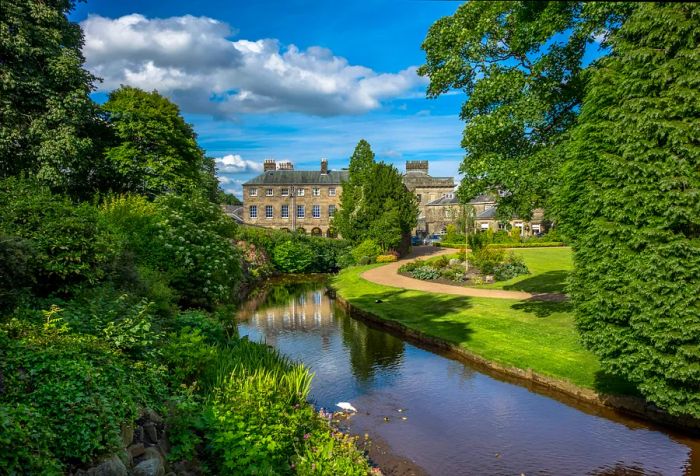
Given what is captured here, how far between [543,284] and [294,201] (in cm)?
5366

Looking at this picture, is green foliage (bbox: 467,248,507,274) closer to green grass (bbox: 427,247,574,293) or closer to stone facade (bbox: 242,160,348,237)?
green grass (bbox: 427,247,574,293)

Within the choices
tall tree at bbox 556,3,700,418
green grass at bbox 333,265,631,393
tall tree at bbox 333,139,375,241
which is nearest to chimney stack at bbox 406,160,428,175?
tall tree at bbox 333,139,375,241

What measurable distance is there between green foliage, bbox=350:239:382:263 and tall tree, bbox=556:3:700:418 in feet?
120

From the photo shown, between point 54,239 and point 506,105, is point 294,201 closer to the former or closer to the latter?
point 506,105

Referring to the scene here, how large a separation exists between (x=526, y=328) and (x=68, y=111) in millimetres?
23045

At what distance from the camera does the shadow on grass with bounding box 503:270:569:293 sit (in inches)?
1057

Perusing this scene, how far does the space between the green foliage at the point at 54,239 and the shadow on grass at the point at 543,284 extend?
76.7 ft

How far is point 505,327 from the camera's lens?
1922 centimetres

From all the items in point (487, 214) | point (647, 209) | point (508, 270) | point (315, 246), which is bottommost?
point (508, 270)

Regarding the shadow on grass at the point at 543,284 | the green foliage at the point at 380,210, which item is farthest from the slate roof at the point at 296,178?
the shadow on grass at the point at 543,284

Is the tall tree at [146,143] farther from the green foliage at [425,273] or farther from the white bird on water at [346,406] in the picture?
the white bird on water at [346,406]

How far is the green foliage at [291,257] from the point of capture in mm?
A: 48344

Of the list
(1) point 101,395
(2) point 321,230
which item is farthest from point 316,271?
(1) point 101,395

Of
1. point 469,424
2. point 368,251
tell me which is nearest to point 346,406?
point 469,424
